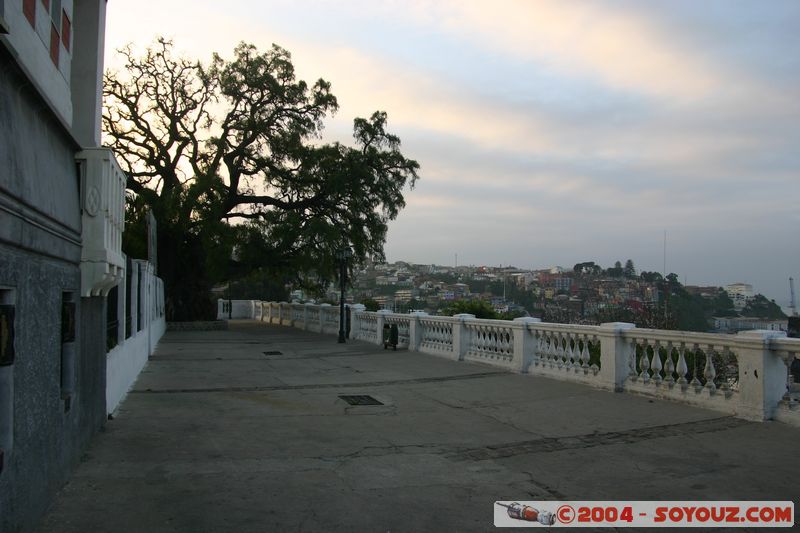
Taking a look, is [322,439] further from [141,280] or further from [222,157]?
[222,157]

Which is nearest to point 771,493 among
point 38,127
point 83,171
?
point 38,127

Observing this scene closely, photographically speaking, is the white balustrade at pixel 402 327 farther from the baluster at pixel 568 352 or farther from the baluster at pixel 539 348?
the baluster at pixel 568 352

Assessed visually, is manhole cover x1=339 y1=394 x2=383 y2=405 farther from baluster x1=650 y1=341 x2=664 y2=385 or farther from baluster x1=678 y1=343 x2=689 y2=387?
baluster x1=678 y1=343 x2=689 y2=387

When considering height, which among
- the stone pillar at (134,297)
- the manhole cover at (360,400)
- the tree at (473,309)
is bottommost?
the manhole cover at (360,400)

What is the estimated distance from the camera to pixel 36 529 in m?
4.14

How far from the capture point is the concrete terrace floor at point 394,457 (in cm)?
464

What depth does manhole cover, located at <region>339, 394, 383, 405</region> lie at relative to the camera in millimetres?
9398

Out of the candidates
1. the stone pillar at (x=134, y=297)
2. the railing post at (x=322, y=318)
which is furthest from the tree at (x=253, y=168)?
the stone pillar at (x=134, y=297)

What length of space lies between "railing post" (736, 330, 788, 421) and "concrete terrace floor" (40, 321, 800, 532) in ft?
0.92

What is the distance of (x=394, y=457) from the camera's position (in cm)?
626

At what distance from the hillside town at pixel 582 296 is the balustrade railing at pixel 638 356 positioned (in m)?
1.05

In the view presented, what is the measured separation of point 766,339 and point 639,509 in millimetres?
3913

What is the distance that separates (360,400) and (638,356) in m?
5.52

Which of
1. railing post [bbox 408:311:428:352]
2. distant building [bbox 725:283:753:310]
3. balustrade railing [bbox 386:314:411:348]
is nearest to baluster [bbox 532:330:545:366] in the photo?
railing post [bbox 408:311:428:352]
